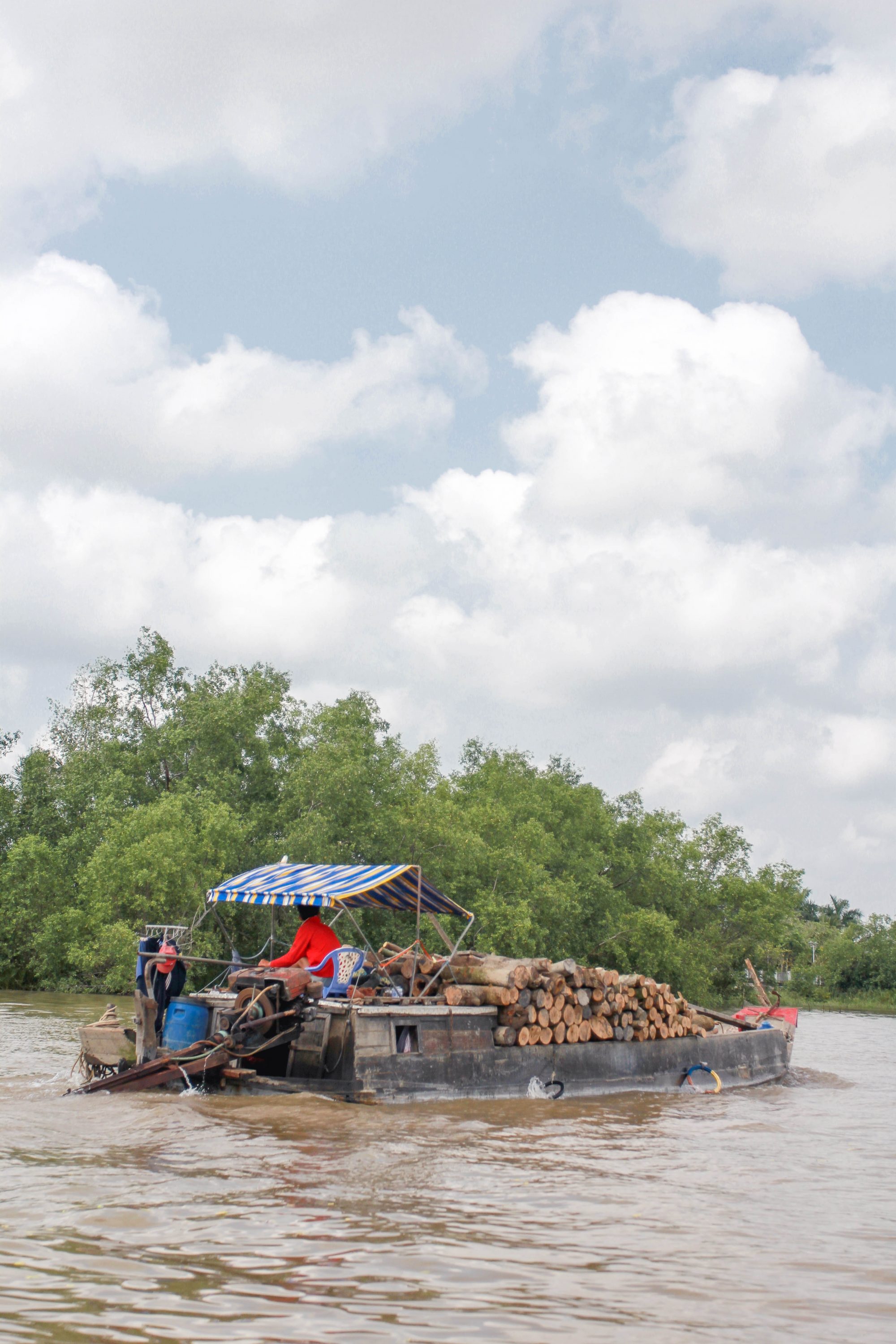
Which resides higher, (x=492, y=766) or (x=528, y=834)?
(x=492, y=766)

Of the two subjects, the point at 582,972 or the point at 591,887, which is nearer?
the point at 582,972

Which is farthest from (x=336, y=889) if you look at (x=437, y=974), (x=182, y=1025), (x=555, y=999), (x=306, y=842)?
(x=306, y=842)

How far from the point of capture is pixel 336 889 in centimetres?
1237

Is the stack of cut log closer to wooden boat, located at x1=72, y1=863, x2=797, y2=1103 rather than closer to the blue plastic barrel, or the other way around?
wooden boat, located at x1=72, y1=863, x2=797, y2=1103

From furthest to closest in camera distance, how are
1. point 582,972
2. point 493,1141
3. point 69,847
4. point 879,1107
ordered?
point 69,847
point 879,1107
point 582,972
point 493,1141

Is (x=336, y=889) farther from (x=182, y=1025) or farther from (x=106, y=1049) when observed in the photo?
(x=106, y=1049)

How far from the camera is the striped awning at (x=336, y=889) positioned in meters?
12.4

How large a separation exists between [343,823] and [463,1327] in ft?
114

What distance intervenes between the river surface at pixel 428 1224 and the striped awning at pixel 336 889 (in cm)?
216

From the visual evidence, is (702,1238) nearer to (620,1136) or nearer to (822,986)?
(620,1136)

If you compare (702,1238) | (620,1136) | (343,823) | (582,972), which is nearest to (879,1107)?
(582,972)

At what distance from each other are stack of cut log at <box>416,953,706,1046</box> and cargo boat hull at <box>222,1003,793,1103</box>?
0.48ft

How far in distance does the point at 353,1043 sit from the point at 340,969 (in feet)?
3.67

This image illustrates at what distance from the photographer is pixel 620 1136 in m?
11.1
